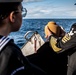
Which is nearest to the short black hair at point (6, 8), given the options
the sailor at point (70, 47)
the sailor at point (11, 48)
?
the sailor at point (11, 48)

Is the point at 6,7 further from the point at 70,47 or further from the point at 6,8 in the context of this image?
the point at 70,47

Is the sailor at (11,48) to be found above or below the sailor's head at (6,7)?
below

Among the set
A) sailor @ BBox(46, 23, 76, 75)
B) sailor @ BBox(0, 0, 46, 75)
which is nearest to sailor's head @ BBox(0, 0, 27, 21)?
sailor @ BBox(0, 0, 46, 75)

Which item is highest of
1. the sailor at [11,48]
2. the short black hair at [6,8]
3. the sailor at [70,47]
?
the short black hair at [6,8]

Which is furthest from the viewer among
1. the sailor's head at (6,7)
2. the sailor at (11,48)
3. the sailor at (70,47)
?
the sailor at (70,47)

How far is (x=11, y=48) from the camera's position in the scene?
1730 mm

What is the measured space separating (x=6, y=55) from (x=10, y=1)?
34 cm

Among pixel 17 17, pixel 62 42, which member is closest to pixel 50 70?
pixel 62 42

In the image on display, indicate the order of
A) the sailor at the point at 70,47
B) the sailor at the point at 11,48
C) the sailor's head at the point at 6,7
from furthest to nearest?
the sailor at the point at 70,47 < the sailor's head at the point at 6,7 < the sailor at the point at 11,48

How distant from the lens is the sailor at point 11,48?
169 cm

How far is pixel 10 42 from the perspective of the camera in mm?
1772

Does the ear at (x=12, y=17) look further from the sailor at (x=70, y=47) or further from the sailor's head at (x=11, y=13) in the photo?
the sailor at (x=70, y=47)

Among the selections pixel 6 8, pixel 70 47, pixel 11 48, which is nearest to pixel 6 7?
pixel 6 8

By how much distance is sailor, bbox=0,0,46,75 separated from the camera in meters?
1.69
